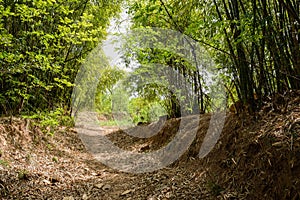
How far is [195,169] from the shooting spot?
2943 millimetres

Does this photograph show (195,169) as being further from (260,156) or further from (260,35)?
(260,35)

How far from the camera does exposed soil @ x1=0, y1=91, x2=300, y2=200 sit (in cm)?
183

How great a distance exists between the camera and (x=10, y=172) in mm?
3105

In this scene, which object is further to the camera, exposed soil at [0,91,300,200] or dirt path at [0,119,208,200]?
dirt path at [0,119,208,200]

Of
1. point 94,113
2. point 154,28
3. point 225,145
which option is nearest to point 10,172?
point 225,145

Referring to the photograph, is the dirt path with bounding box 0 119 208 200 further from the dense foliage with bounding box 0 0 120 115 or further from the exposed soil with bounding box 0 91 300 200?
the dense foliage with bounding box 0 0 120 115

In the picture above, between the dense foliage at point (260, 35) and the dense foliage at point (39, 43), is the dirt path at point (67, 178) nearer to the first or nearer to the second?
the dense foliage at point (39, 43)

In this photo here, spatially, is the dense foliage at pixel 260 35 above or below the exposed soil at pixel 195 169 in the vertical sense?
above

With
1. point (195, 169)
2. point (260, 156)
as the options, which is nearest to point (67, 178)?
point (195, 169)

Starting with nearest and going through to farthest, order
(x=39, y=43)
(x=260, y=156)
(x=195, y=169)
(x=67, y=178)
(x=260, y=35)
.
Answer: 1. (x=260, y=156)
2. (x=260, y=35)
3. (x=195, y=169)
4. (x=67, y=178)
5. (x=39, y=43)

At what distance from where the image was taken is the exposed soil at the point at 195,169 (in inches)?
72.0

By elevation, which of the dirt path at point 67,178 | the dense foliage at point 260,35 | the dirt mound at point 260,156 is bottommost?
the dirt path at point 67,178

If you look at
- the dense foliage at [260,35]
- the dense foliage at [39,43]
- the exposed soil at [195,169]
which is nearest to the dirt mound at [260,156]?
the exposed soil at [195,169]

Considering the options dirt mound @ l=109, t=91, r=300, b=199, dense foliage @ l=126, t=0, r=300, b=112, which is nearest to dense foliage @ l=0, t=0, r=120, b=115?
dense foliage @ l=126, t=0, r=300, b=112
